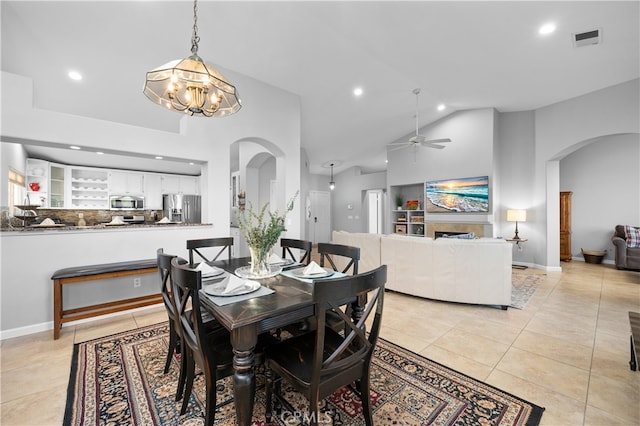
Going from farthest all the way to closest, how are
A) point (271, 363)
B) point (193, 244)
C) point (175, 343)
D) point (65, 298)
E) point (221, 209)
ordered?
point (221, 209) → point (65, 298) → point (193, 244) → point (175, 343) → point (271, 363)

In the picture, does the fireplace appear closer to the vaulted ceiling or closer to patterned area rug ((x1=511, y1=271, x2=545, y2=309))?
patterned area rug ((x1=511, y1=271, x2=545, y2=309))

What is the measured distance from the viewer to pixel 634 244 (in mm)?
5195

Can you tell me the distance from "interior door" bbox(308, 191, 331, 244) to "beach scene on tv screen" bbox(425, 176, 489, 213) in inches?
171

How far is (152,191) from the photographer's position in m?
6.86

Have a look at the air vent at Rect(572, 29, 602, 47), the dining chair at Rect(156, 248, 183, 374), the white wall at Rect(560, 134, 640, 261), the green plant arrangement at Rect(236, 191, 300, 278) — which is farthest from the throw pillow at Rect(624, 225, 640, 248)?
the dining chair at Rect(156, 248, 183, 374)

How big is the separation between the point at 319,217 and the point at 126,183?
6.09 m

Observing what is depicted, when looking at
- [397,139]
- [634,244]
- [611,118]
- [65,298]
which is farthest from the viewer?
[397,139]

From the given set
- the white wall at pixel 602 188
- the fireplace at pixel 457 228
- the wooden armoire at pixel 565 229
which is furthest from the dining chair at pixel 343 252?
the white wall at pixel 602 188

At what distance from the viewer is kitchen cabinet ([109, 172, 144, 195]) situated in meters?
6.32

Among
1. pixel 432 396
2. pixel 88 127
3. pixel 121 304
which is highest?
pixel 88 127

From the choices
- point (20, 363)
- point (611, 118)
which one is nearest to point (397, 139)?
point (611, 118)

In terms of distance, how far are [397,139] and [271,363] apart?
7.36 metres

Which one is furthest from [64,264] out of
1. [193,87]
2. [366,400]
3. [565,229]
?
[565,229]

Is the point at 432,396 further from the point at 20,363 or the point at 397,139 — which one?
the point at 397,139
